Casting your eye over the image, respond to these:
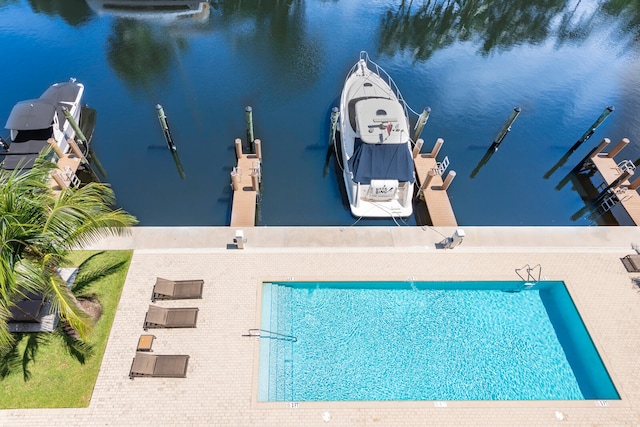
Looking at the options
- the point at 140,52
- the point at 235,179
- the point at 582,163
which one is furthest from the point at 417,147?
the point at 140,52

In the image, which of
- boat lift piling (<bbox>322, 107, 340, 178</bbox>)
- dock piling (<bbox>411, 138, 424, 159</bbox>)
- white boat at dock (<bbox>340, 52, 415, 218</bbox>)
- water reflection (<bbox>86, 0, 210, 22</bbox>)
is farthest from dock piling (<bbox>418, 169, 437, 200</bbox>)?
water reflection (<bbox>86, 0, 210, 22</bbox>)

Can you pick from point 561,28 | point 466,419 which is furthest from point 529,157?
point 561,28

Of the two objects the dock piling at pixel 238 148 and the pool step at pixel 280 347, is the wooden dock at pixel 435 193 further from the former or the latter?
the dock piling at pixel 238 148

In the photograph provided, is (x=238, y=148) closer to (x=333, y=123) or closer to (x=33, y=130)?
(x=333, y=123)

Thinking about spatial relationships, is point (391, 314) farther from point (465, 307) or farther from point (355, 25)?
point (355, 25)

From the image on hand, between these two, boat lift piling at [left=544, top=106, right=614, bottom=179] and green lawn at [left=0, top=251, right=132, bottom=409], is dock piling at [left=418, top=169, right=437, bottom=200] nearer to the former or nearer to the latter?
boat lift piling at [left=544, top=106, right=614, bottom=179]

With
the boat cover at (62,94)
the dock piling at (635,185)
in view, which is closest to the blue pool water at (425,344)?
the dock piling at (635,185)

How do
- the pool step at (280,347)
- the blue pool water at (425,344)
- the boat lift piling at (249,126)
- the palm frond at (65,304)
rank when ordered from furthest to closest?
the boat lift piling at (249,126) → the blue pool water at (425,344) → the pool step at (280,347) → the palm frond at (65,304)
